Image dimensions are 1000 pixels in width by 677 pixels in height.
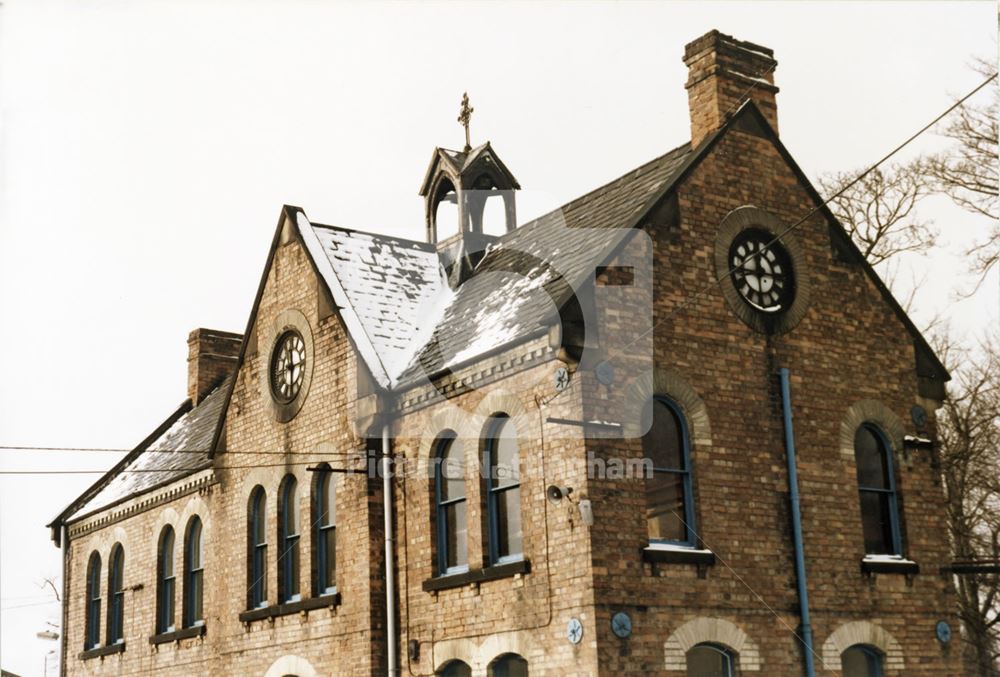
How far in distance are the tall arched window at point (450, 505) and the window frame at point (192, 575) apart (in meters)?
7.79

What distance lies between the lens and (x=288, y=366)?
22609 mm

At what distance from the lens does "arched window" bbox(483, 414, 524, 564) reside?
690 inches

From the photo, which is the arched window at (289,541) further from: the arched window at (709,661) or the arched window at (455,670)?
the arched window at (709,661)

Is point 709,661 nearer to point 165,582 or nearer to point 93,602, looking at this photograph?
point 165,582

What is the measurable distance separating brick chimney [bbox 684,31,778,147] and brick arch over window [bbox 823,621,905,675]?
7.37 m

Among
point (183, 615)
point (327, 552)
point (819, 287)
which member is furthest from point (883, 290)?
point (183, 615)

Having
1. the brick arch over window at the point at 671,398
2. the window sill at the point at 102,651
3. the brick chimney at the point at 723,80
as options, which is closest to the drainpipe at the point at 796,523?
the brick arch over window at the point at 671,398

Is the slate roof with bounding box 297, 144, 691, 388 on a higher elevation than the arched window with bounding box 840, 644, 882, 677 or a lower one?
higher

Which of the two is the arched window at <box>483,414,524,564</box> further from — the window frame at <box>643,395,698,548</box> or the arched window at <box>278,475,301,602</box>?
the arched window at <box>278,475,301,602</box>

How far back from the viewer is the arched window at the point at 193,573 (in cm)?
2520

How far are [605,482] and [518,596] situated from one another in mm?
2035

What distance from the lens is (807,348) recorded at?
1869 centimetres

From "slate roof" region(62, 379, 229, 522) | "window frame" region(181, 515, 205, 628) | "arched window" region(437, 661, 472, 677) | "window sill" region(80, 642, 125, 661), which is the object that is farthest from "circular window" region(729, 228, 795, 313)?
"window sill" region(80, 642, 125, 661)

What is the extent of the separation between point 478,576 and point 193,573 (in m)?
10.1
